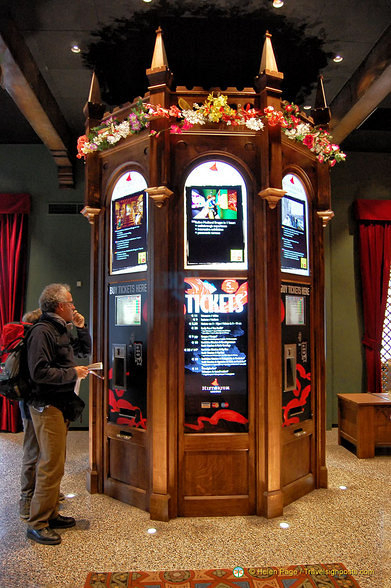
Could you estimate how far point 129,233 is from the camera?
11.7 feet

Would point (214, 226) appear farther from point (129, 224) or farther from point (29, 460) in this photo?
point (29, 460)

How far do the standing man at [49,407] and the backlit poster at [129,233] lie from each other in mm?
781

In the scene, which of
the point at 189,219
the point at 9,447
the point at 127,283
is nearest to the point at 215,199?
the point at 189,219

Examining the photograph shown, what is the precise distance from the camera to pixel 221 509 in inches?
127

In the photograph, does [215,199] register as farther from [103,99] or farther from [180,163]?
[103,99]

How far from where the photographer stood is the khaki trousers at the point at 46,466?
9.30ft

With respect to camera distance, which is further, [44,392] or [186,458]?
[186,458]

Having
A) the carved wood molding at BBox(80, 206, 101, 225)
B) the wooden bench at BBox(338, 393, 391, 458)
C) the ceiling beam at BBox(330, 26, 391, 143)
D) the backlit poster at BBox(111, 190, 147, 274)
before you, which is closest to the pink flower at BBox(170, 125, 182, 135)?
the backlit poster at BBox(111, 190, 147, 274)

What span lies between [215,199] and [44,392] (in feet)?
6.48

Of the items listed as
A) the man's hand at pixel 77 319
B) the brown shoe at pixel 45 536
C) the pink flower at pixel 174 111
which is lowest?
the brown shoe at pixel 45 536

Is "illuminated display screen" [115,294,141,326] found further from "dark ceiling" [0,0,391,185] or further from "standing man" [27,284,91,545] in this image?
"dark ceiling" [0,0,391,185]

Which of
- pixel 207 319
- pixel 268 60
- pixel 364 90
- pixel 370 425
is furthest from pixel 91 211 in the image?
pixel 370 425

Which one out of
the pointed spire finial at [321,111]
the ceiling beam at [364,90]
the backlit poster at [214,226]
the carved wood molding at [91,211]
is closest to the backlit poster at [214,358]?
the backlit poster at [214,226]

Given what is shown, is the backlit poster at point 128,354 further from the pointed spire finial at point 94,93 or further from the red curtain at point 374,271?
the red curtain at point 374,271
